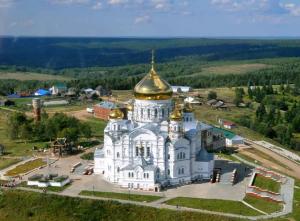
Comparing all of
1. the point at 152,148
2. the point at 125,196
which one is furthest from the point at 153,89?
the point at 125,196

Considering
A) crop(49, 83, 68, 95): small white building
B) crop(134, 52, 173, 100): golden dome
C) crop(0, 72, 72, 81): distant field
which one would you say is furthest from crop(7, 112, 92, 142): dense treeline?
crop(0, 72, 72, 81): distant field

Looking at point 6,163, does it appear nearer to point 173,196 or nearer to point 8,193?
point 8,193

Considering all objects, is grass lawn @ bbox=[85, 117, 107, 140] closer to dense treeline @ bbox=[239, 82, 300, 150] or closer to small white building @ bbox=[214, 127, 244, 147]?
small white building @ bbox=[214, 127, 244, 147]

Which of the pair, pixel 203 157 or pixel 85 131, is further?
pixel 85 131

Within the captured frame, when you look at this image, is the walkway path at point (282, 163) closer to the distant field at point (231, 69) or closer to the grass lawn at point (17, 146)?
the grass lawn at point (17, 146)

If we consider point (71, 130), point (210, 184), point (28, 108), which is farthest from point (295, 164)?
point (28, 108)

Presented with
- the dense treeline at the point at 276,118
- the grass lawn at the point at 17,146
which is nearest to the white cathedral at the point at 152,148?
the grass lawn at the point at 17,146

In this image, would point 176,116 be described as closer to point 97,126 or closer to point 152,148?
point 152,148
